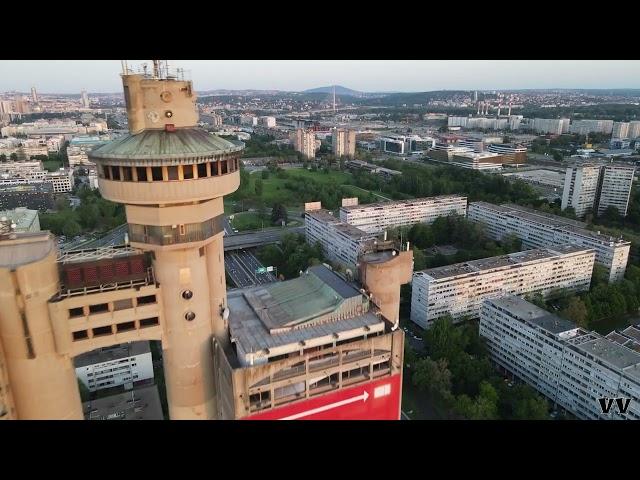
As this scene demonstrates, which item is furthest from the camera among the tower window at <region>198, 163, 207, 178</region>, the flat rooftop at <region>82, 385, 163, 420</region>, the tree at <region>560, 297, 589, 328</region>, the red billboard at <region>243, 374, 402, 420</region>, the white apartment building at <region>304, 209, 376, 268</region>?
the white apartment building at <region>304, 209, 376, 268</region>

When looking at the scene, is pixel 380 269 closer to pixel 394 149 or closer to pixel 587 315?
pixel 587 315

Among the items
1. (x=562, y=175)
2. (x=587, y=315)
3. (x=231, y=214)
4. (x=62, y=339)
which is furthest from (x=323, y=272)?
(x=562, y=175)

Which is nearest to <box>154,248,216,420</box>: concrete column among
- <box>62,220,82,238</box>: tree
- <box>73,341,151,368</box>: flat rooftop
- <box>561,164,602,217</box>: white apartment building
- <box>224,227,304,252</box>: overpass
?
<box>73,341,151,368</box>: flat rooftop

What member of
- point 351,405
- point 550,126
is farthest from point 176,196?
point 550,126

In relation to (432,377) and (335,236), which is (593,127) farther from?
(432,377)

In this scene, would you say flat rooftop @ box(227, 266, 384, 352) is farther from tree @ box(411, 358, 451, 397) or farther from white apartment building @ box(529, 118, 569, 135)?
white apartment building @ box(529, 118, 569, 135)
